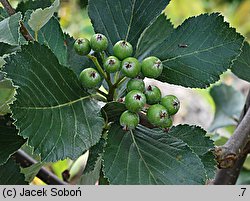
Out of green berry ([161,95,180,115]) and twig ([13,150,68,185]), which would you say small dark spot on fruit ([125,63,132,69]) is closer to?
green berry ([161,95,180,115])

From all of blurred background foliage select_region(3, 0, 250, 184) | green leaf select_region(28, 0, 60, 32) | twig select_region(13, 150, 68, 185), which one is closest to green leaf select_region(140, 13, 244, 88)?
green leaf select_region(28, 0, 60, 32)

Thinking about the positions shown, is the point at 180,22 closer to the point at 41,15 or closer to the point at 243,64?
the point at 243,64

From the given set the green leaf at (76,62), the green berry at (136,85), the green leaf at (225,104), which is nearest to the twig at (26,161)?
the green leaf at (76,62)

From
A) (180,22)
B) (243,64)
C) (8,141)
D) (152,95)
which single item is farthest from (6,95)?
(180,22)

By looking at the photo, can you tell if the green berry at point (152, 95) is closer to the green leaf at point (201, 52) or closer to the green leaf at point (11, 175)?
the green leaf at point (201, 52)
